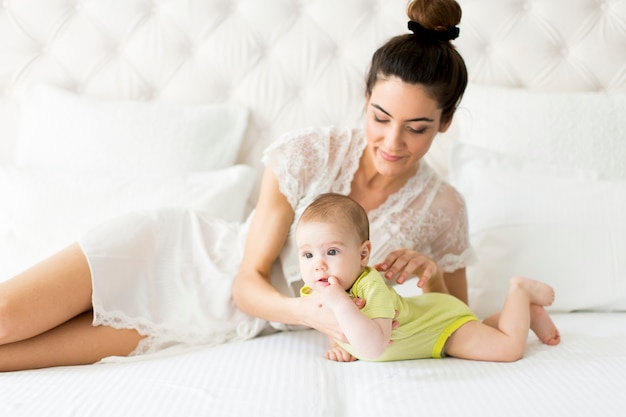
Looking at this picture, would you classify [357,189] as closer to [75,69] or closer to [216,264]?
[216,264]

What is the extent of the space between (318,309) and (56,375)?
1.91 ft

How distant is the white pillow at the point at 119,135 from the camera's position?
226 centimetres

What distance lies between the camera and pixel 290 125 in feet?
8.14

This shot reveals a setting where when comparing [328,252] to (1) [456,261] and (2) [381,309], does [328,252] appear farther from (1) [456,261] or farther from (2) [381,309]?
(1) [456,261]

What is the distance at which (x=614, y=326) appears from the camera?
Answer: 1.84m

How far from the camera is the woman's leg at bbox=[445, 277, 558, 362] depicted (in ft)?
5.10

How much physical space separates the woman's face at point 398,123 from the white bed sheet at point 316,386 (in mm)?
518

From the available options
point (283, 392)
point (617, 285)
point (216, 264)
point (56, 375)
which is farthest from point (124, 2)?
point (617, 285)

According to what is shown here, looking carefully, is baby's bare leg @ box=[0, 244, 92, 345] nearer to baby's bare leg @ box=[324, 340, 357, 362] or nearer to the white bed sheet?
the white bed sheet

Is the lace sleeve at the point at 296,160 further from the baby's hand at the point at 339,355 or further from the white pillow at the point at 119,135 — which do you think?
the white pillow at the point at 119,135

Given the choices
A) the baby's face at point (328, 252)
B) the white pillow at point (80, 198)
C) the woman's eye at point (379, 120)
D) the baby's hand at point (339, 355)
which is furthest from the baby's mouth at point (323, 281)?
the white pillow at point (80, 198)

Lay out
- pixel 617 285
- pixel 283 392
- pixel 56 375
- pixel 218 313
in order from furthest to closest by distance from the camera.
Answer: pixel 617 285
pixel 218 313
pixel 56 375
pixel 283 392

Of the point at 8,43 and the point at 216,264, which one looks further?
the point at 8,43

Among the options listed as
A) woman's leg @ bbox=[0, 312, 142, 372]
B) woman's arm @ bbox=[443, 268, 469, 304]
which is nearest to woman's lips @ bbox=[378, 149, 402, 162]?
woman's arm @ bbox=[443, 268, 469, 304]
